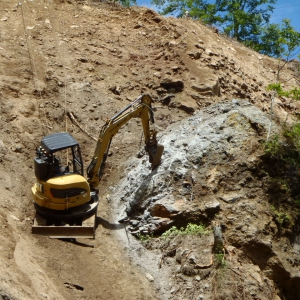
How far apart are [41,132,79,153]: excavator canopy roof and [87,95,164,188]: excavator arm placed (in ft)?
2.73

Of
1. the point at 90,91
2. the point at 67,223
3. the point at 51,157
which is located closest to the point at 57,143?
the point at 51,157

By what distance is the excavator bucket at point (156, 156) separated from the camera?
12.9 meters

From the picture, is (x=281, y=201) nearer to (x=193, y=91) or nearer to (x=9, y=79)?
(x=193, y=91)

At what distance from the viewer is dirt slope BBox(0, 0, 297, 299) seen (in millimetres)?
10305

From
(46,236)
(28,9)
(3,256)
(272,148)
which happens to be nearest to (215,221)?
(272,148)

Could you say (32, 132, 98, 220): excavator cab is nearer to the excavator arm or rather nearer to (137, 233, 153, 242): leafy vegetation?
the excavator arm

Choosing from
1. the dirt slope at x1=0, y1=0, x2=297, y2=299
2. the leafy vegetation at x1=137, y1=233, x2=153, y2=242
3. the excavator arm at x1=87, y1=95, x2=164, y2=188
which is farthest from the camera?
the excavator arm at x1=87, y1=95, x2=164, y2=188

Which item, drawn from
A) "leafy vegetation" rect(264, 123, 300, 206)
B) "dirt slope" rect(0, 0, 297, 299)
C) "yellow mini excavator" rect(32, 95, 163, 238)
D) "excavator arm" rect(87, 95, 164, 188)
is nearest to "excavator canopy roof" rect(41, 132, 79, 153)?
"yellow mini excavator" rect(32, 95, 163, 238)

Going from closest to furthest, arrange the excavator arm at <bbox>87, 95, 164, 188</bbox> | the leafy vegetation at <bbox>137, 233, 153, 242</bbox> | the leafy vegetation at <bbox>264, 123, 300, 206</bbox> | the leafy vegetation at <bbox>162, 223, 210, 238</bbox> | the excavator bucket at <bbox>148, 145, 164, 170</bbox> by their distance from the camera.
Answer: the leafy vegetation at <bbox>162, 223, 210, 238</bbox> → the leafy vegetation at <bbox>137, 233, 153, 242</bbox> → the excavator arm at <bbox>87, 95, 164, 188</bbox> → the leafy vegetation at <bbox>264, 123, 300, 206</bbox> → the excavator bucket at <bbox>148, 145, 164, 170</bbox>

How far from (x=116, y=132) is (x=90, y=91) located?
16.2 feet

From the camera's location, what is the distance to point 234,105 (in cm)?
1449

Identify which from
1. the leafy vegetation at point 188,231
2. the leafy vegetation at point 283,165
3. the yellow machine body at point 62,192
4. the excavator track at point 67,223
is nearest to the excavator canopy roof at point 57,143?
the yellow machine body at point 62,192

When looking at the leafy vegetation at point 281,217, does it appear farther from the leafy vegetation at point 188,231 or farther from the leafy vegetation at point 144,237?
the leafy vegetation at point 144,237

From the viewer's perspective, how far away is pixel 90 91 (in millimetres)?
16984
